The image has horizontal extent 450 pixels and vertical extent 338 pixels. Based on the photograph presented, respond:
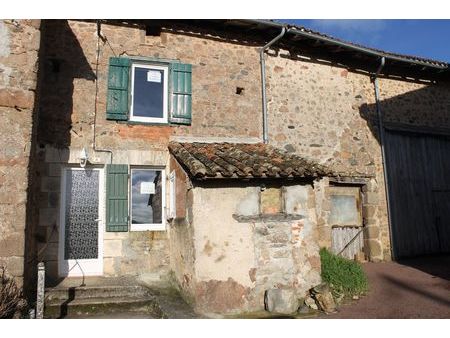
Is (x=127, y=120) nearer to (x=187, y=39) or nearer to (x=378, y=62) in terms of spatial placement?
(x=187, y=39)

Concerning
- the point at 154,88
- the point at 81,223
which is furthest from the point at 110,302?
the point at 154,88

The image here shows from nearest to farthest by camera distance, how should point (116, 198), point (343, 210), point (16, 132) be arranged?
point (16, 132), point (116, 198), point (343, 210)

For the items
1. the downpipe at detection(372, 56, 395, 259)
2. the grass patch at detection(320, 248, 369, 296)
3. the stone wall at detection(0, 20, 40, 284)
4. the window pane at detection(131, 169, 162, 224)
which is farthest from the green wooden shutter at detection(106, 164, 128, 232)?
the downpipe at detection(372, 56, 395, 259)

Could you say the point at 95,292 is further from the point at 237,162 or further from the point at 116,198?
the point at 237,162

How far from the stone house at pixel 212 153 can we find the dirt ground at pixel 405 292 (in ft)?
2.48

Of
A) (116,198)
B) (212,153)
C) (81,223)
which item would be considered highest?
(212,153)

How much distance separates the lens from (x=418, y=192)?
1049cm

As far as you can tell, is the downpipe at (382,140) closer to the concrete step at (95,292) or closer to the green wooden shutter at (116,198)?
the concrete step at (95,292)

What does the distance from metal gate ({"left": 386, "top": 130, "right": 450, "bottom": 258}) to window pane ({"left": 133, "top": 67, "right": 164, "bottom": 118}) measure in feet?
19.5

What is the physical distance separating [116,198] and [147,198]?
0.71 m

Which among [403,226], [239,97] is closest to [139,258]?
[239,97]

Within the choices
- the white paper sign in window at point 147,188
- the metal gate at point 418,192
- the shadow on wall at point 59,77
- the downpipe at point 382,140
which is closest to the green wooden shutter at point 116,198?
the white paper sign in window at point 147,188

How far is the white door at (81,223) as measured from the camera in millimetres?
7227
